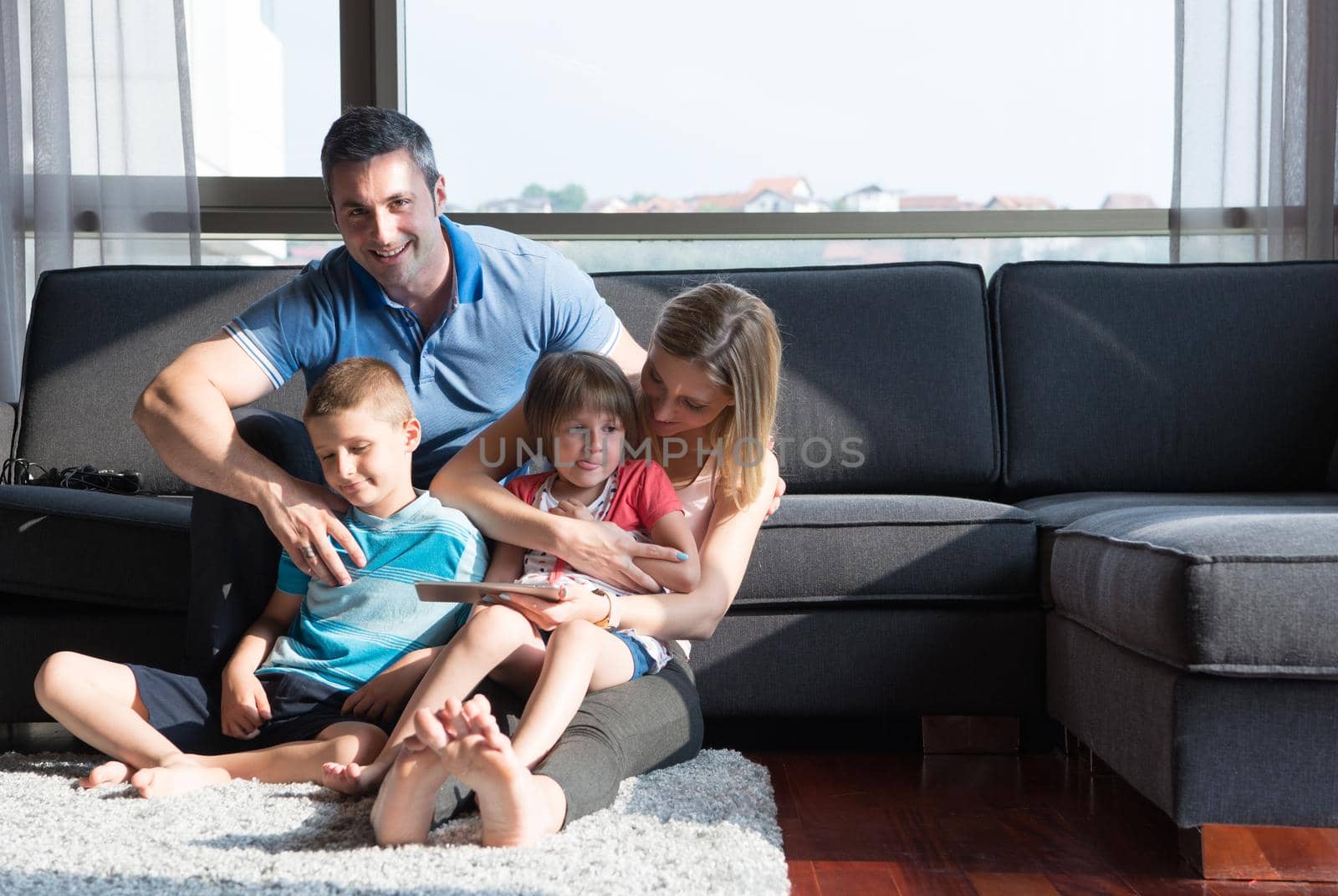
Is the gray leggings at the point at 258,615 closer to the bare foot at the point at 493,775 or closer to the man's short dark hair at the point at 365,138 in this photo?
the bare foot at the point at 493,775

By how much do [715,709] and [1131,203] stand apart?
199 centimetres

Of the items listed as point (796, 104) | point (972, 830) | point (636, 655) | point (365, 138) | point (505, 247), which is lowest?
point (972, 830)

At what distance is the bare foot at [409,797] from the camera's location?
3.90ft

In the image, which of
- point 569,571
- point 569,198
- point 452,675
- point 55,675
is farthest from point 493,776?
point 569,198

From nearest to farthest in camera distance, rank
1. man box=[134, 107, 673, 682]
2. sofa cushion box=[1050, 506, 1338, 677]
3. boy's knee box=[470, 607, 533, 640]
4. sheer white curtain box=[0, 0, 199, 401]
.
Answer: sofa cushion box=[1050, 506, 1338, 677]
boy's knee box=[470, 607, 533, 640]
man box=[134, 107, 673, 682]
sheer white curtain box=[0, 0, 199, 401]

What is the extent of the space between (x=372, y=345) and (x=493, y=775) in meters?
0.83

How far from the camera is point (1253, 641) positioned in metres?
1.30

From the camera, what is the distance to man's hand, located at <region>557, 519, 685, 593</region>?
1.58 metres

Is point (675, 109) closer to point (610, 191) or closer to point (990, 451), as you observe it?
point (610, 191)

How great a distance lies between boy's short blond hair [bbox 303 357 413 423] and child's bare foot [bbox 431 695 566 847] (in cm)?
56

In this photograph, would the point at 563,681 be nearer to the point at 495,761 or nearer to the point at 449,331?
the point at 495,761

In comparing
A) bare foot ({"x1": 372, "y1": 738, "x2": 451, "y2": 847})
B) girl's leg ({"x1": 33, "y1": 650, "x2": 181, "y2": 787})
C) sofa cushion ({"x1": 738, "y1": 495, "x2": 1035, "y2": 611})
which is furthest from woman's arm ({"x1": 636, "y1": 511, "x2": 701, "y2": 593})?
girl's leg ({"x1": 33, "y1": 650, "x2": 181, "y2": 787})

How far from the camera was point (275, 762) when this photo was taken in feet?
4.91

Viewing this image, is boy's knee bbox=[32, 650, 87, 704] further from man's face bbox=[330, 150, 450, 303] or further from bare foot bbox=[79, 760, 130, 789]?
man's face bbox=[330, 150, 450, 303]
